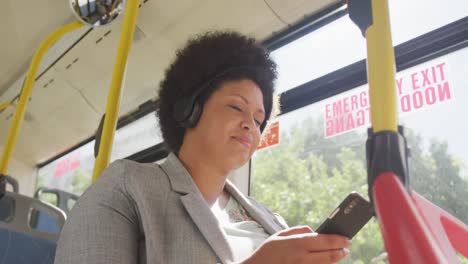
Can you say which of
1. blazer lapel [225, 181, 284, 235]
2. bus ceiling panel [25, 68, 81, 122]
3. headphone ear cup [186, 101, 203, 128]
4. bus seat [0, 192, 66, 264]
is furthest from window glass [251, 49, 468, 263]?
bus ceiling panel [25, 68, 81, 122]

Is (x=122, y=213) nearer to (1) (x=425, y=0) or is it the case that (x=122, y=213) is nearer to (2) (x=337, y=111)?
(2) (x=337, y=111)

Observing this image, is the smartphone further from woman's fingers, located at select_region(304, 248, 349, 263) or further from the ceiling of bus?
the ceiling of bus

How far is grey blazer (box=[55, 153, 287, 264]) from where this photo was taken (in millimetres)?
761

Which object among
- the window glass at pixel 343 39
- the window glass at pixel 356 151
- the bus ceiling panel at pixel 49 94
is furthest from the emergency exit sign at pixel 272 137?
the bus ceiling panel at pixel 49 94

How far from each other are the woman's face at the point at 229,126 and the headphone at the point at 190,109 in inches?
0.6

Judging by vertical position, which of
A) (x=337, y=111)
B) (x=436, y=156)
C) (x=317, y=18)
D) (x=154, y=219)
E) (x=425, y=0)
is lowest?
(x=154, y=219)

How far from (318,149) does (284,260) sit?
52.5 inches

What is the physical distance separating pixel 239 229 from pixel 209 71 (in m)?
0.44

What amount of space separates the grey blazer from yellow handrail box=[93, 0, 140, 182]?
15cm

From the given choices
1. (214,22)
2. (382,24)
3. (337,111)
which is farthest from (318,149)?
(382,24)

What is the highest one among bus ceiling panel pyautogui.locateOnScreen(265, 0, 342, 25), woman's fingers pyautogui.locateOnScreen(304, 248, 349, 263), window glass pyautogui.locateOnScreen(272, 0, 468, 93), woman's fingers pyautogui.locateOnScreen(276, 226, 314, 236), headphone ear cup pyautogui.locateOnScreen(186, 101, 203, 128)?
bus ceiling panel pyautogui.locateOnScreen(265, 0, 342, 25)

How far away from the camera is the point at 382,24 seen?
393 mm

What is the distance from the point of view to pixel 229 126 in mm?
1029

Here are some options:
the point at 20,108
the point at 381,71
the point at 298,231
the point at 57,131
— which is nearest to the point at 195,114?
the point at 298,231
